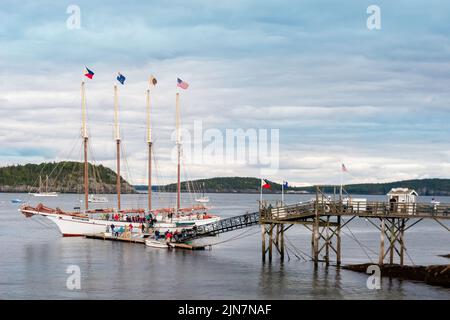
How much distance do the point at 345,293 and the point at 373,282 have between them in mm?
4345

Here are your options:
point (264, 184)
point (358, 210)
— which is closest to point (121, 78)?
point (264, 184)

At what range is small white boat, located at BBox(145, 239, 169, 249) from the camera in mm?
78250

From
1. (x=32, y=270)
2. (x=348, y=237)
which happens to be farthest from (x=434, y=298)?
(x=348, y=237)

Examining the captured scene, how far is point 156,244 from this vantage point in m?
79.1

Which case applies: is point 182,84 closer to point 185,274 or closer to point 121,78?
point 121,78

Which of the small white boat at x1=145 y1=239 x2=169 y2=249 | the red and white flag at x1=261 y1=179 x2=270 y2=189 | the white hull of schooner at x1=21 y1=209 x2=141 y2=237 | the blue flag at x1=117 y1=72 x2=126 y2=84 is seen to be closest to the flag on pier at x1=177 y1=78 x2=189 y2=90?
the blue flag at x1=117 y1=72 x2=126 y2=84

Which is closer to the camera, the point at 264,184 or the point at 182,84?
the point at 264,184

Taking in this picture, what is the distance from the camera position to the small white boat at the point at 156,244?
7825cm

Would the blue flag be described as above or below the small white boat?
above

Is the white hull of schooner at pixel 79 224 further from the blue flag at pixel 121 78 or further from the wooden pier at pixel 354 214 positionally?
the wooden pier at pixel 354 214

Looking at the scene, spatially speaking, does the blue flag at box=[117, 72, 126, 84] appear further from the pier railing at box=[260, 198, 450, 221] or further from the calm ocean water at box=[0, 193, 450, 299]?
the pier railing at box=[260, 198, 450, 221]

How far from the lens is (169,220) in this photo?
4070 inches

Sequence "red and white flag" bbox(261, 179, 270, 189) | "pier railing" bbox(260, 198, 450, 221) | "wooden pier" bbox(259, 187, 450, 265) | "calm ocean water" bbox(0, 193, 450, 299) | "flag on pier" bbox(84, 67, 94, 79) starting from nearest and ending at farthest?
"calm ocean water" bbox(0, 193, 450, 299) → "pier railing" bbox(260, 198, 450, 221) → "wooden pier" bbox(259, 187, 450, 265) → "red and white flag" bbox(261, 179, 270, 189) → "flag on pier" bbox(84, 67, 94, 79)
